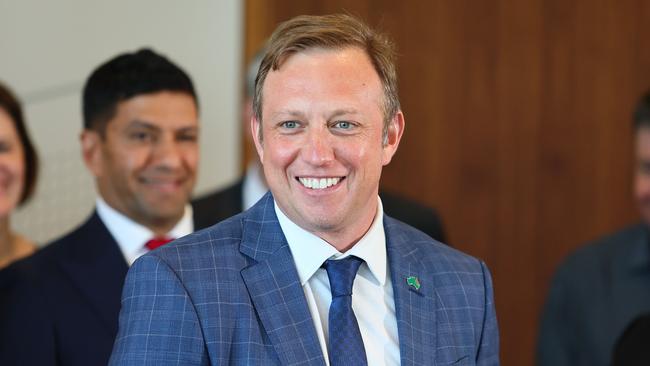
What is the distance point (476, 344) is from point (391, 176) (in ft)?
9.65

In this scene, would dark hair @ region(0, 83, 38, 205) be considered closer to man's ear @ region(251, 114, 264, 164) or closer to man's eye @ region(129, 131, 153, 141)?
man's eye @ region(129, 131, 153, 141)

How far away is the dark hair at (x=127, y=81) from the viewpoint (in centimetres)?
296

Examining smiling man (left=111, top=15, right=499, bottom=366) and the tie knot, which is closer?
smiling man (left=111, top=15, right=499, bottom=366)

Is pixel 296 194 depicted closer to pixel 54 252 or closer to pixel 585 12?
pixel 54 252

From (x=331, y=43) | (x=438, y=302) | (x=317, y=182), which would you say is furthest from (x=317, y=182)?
(x=438, y=302)

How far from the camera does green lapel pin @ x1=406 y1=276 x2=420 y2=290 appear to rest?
216 cm

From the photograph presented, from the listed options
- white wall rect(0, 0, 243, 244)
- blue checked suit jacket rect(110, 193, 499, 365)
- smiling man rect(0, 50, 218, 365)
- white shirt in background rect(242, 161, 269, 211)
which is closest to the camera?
blue checked suit jacket rect(110, 193, 499, 365)

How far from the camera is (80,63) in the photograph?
4.68 metres

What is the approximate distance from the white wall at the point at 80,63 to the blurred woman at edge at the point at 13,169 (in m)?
1.02

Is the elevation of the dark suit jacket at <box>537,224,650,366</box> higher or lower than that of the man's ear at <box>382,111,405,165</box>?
lower

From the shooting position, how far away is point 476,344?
2.18 metres

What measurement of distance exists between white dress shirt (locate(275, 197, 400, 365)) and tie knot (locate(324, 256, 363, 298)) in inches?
0.5

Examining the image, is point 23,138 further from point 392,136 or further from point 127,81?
point 392,136

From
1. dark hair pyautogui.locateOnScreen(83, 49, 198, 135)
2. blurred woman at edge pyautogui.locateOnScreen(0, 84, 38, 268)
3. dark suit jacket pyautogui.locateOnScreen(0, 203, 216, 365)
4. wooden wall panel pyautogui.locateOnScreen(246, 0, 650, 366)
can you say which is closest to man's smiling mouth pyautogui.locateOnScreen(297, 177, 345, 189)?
dark suit jacket pyautogui.locateOnScreen(0, 203, 216, 365)
